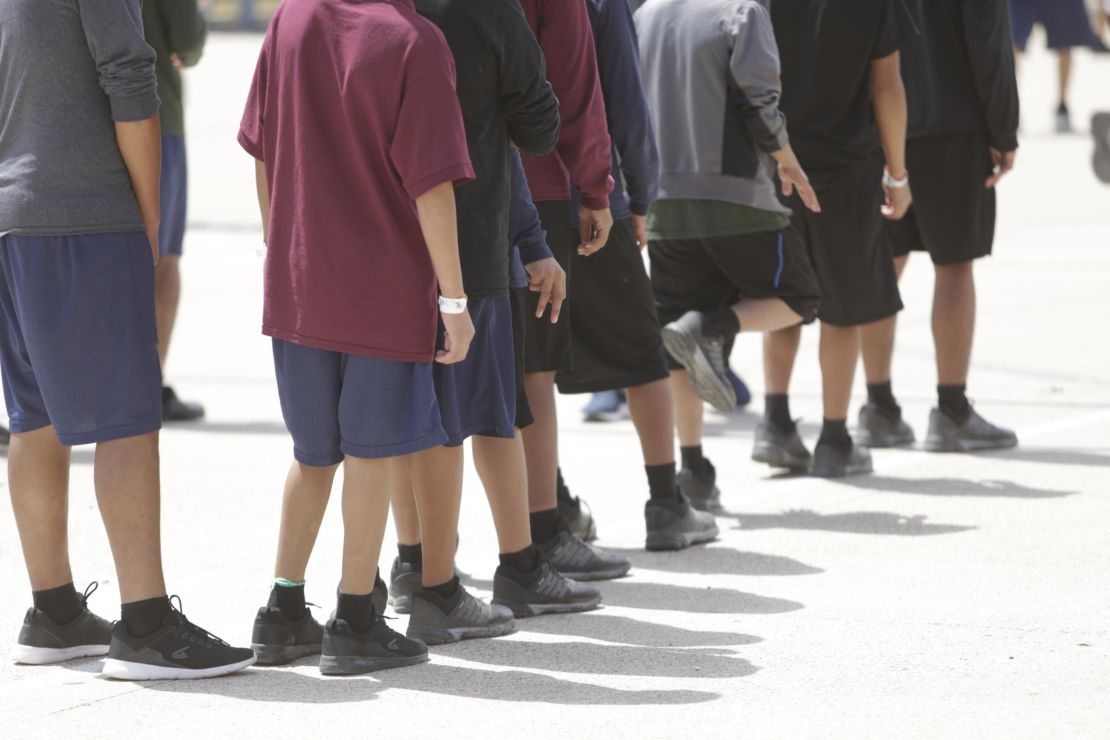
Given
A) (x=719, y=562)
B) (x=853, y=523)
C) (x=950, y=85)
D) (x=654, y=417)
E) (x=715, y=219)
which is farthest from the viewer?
(x=950, y=85)

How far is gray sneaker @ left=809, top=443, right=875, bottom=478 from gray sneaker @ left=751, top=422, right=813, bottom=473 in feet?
0.22

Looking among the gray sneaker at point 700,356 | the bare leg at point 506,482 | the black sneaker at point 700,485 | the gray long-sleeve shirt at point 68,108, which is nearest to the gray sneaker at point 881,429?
the black sneaker at point 700,485

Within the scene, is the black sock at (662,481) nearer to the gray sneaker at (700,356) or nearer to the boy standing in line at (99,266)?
the gray sneaker at (700,356)

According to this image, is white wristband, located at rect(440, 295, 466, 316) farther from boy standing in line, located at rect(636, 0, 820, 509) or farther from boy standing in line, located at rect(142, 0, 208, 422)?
Answer: boy standing in line, located at rect(142, 0, 208, 422)

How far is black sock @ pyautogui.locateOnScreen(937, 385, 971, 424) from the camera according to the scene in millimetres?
7637

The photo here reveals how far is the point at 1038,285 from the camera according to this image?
1180 centimetres

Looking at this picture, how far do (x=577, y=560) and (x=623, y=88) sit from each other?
57.1 inches

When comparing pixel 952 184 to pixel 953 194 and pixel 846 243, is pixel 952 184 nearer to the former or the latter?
pixel 953 194

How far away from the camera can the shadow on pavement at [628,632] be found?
4.94 m

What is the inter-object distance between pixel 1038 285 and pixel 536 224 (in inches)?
289

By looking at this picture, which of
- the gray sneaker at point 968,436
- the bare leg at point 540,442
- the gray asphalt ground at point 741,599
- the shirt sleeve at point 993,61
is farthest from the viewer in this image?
the gray sneaker at point 968,436

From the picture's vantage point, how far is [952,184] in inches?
301

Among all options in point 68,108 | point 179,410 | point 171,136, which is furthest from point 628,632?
point 179,410

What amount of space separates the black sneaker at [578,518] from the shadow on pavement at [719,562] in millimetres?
121
